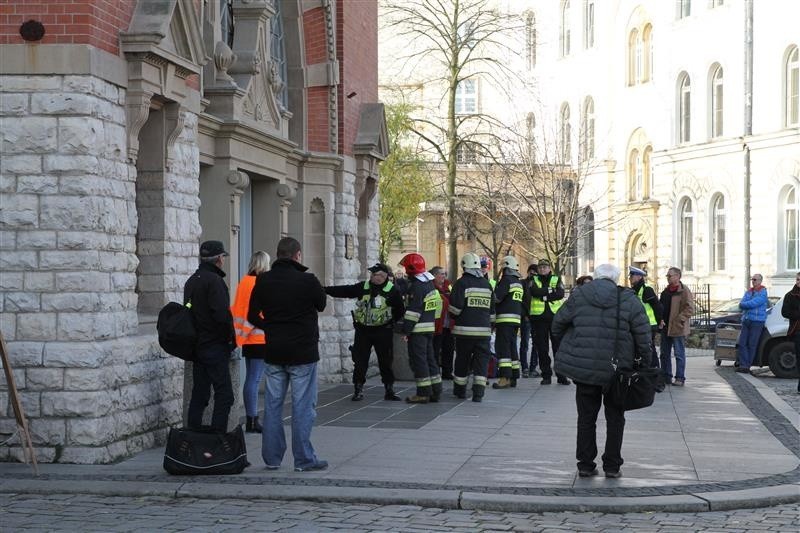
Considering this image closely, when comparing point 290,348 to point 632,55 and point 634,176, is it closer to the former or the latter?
point 634,176

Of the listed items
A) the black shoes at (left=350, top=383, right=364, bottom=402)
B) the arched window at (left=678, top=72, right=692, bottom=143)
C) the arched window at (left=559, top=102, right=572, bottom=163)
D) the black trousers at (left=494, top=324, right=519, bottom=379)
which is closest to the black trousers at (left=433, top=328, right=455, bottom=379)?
the black trousers at (left=494, top=324, right=519, bottom=379)

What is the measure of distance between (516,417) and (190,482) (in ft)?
17.7

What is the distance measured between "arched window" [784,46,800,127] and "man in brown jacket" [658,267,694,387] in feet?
68.9

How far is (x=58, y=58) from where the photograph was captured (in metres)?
10.8

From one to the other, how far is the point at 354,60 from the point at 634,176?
29.8 meters

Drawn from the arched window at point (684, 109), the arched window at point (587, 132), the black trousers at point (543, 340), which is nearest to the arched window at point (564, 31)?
the arched window at point (587, 132)

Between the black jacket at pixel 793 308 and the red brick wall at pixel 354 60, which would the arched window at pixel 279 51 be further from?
the black jacket at pixel 793 308

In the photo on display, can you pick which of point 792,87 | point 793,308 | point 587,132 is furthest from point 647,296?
point 587,132

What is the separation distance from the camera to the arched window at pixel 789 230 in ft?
127

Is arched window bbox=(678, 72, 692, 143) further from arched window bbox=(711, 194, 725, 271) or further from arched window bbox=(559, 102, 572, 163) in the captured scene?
arched window bbox=(559, 102, 572, 163)

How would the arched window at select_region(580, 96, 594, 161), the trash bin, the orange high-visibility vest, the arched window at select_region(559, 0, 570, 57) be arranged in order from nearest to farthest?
the orange high-visibility vest
the trash bin
the arched window at select_region(580, 96, 594, 161)
the arched window at select_region(559, 0, 570, 57)

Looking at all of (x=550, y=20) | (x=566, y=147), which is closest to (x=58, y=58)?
(x=566, y=147)

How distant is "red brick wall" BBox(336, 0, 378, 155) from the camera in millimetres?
19688

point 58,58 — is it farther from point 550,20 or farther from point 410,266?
point 550,20
